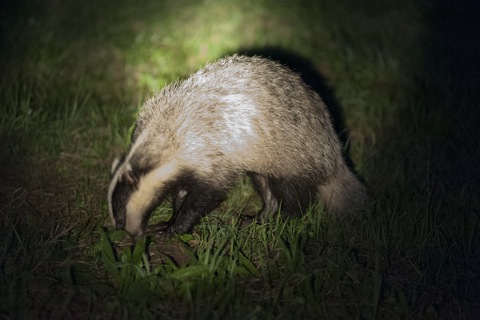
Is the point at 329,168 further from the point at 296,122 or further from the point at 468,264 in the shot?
the point at 468,264

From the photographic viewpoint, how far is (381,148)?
580 cm

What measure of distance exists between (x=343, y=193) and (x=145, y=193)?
1432mm

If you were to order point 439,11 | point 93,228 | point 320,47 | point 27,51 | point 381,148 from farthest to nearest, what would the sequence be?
point 439,11
point 320,47
point 27,51
point 381,148
point 93,228

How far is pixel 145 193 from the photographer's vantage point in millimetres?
4312

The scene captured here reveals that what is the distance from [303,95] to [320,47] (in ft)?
11.7

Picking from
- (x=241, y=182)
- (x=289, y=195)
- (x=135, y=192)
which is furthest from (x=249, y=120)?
(x=135, y=192)

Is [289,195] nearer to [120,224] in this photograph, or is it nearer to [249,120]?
[249,120]

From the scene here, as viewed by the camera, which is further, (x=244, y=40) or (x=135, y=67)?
(x=244, y=40)

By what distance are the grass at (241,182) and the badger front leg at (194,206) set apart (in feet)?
0.32

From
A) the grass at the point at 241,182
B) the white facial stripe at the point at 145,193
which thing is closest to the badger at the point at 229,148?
the white facial stripe at the point at 145,193

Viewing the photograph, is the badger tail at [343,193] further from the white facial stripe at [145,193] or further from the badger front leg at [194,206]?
the white facial stripe at [145,193]

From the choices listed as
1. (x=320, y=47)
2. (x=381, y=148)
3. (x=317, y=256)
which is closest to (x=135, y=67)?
(x=320, y=47)

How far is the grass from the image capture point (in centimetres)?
369

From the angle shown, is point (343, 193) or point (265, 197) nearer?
point (343, 193)
